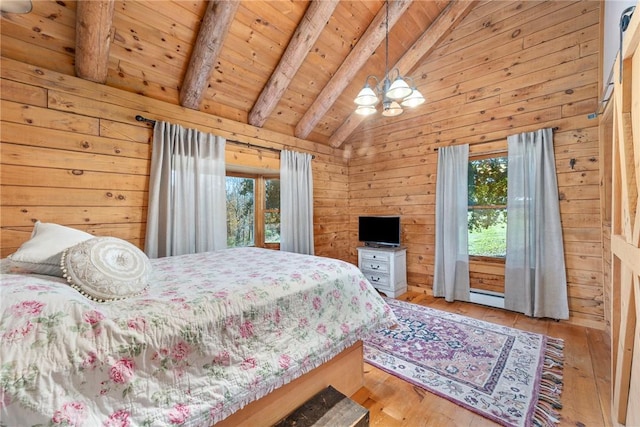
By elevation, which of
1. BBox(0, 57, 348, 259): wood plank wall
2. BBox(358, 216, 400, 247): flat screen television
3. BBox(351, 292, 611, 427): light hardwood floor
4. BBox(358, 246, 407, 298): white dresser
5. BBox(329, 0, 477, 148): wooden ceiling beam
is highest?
BBox(329, 0, 477, 148): wooden ceiling beam

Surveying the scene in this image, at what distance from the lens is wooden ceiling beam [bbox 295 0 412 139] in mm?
2732

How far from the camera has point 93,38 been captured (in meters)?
1.95

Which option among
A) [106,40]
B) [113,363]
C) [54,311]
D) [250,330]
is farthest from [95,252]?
[106,40]

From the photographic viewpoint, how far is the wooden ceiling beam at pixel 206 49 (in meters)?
2.15

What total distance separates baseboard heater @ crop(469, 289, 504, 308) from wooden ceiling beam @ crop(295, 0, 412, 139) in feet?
10.1

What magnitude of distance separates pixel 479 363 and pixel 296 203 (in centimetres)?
264

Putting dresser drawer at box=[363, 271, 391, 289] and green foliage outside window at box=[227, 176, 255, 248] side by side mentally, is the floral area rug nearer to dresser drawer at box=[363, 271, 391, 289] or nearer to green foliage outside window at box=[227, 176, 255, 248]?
dresser drawer at box=[363, 271, 391, 289]

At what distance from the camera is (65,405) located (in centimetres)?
74

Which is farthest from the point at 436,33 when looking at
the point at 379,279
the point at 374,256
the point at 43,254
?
the point at 43,254

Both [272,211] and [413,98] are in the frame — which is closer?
[413,98]

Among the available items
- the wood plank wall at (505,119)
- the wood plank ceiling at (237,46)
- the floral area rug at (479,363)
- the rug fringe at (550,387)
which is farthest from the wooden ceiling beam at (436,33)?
the rug fringe at (550,387)

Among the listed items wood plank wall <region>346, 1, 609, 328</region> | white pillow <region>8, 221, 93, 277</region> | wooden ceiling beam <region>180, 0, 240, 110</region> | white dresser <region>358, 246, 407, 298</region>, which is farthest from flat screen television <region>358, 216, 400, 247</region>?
white pillow <region>8, 221, 93, 277</region>

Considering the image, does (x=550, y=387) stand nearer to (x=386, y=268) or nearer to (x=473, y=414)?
(x=473, y=414)

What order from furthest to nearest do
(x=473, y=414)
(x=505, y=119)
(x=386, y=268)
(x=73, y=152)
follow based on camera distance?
1. (x=386, y=268)
2. (x=505, y=119)
3. (x=73, y=152)
4. (x=473, y=414)
